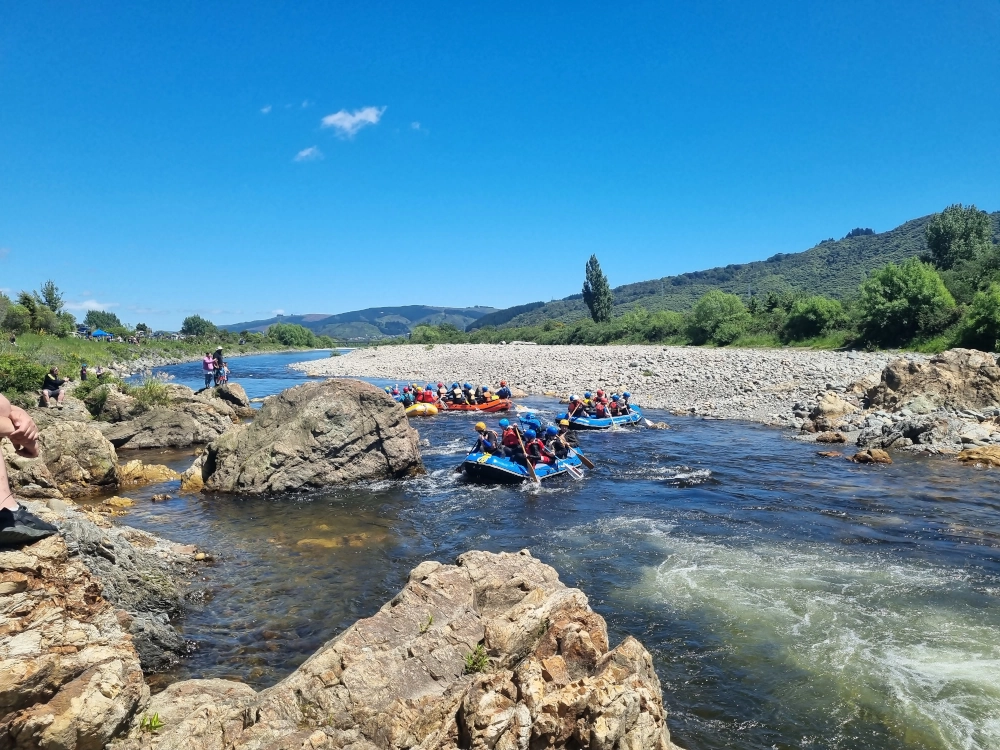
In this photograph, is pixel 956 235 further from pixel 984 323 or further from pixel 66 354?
pixel 66 354

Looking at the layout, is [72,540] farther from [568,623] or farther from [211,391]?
[211,391]

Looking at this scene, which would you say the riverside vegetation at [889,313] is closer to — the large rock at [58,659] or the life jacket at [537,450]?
the life jacket at [537,450]

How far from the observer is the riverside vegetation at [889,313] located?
38188mm

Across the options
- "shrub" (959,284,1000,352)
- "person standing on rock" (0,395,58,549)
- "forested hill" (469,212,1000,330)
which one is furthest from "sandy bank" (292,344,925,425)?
"forested hill" (469,212,1000,330)

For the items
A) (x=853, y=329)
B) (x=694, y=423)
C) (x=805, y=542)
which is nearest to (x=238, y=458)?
(x=805, y=542)

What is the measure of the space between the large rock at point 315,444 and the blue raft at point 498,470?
5.85 feet

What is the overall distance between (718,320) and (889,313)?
745 inches

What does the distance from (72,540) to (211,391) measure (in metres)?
22.5

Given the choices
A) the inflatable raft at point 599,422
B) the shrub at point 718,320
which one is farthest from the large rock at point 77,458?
the shrub at point 718,320

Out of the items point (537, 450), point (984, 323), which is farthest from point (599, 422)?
point (984, 323)

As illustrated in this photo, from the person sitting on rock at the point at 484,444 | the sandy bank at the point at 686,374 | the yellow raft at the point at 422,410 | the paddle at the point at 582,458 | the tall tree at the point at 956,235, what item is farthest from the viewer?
the tall tree at the point at 956,235

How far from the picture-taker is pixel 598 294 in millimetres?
94625

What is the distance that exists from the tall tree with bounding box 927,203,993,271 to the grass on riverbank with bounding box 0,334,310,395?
214 ft

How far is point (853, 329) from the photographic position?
153ft
